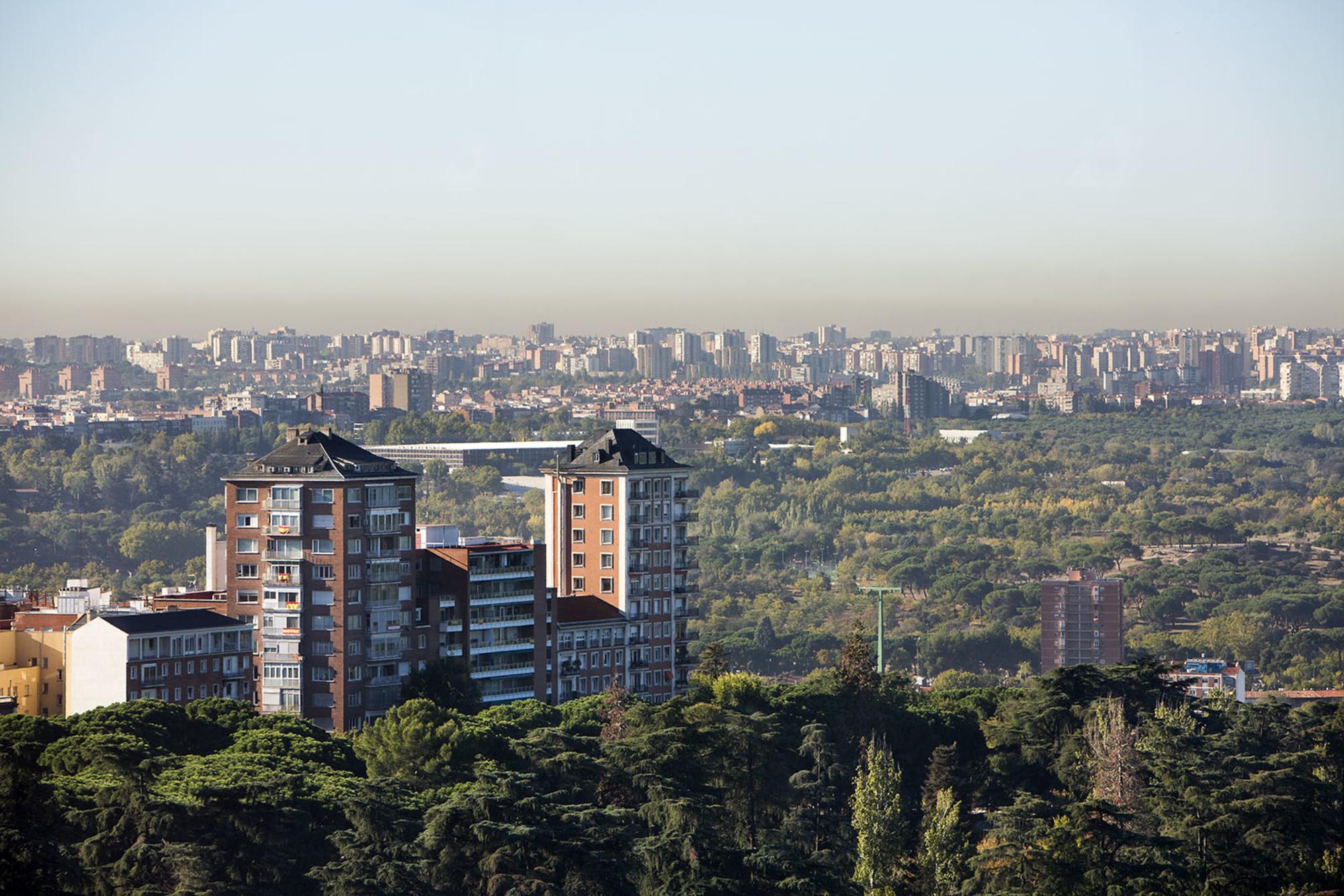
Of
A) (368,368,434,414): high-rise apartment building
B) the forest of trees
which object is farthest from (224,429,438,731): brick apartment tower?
(368,368,434,414): high-rise apartment building

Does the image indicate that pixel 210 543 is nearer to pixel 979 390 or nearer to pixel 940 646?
pixel 940 646

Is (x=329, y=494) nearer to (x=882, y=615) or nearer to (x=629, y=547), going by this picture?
(x=629, y=547)

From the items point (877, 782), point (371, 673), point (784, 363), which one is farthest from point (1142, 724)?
point (784, 363)

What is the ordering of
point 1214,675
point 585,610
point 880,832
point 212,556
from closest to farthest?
point 880,832 < point 585,610 < point 212,556 < point 1214,675

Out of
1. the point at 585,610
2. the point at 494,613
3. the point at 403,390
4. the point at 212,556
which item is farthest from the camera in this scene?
the point at 403,390

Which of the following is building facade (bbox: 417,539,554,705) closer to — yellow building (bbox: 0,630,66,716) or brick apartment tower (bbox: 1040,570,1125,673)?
yellow building (bbox: 0,630,66,716)

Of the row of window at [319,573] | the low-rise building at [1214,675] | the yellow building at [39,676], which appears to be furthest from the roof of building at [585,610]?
the low-rise building at [1214,675]

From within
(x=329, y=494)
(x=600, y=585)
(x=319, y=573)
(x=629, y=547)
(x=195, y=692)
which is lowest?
(x=195, y=692)

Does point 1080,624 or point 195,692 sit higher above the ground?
point 195,692

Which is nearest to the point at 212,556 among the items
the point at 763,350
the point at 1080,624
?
the point at 1080,624
